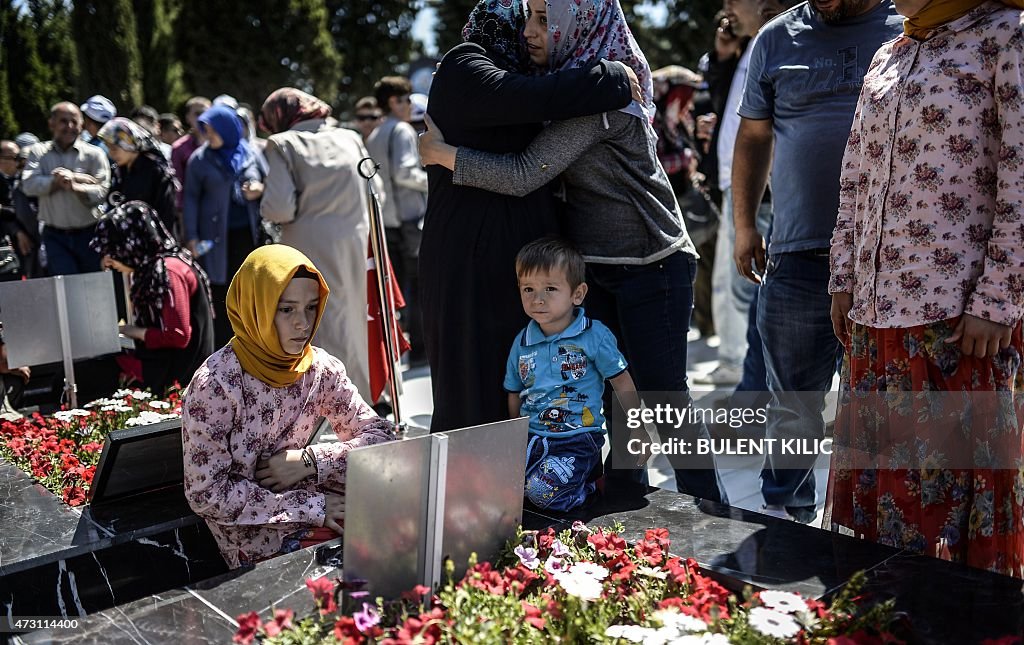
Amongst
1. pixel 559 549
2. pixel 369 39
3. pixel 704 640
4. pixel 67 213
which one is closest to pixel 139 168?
pixel 67 213

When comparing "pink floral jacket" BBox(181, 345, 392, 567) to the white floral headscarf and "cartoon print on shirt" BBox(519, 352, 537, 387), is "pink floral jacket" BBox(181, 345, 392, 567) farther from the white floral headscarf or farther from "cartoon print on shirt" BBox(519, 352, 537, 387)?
the white floral headscarf

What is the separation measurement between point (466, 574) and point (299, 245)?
3.41m

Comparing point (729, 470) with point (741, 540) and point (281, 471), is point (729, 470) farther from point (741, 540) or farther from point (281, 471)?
point (281, 471)

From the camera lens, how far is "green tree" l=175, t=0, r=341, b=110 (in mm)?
27484

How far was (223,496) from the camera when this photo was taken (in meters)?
2.45

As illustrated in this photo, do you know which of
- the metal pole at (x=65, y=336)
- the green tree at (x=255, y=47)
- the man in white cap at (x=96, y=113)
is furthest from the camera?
the green tree at (x=255, y=47)

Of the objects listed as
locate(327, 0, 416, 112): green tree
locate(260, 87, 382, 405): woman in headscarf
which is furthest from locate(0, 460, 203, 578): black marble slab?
locate(327, 0, 416, 112): green tree

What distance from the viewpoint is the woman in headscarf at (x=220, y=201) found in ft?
20.8

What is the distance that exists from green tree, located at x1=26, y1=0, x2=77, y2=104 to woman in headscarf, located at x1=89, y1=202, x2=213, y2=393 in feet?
60.1

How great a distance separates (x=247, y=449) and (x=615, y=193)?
127cm

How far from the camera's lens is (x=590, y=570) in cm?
190

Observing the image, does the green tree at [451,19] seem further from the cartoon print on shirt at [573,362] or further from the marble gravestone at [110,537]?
the cartoon print on shirt at [573,362]

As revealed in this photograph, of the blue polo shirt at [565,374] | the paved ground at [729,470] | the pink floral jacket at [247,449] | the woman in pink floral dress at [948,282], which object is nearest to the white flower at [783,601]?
the woman in pink floral dress at [948,282]

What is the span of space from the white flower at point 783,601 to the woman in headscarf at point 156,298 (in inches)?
126
